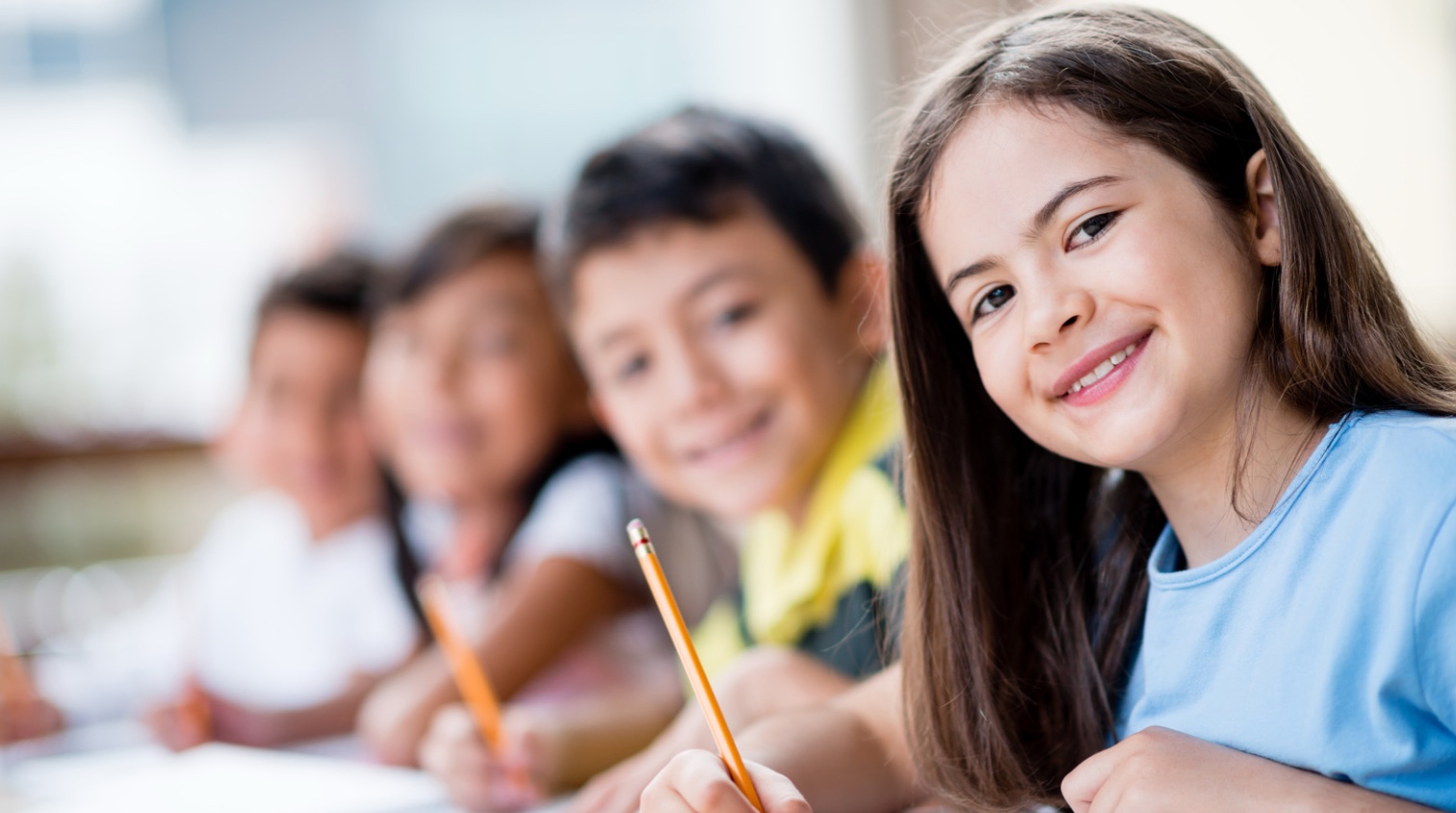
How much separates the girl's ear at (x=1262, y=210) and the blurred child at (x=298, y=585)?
0.95 metres

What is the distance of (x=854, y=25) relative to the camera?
5.44 feet

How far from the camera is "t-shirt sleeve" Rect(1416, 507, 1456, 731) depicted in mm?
406

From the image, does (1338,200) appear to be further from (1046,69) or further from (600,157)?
(600,157)

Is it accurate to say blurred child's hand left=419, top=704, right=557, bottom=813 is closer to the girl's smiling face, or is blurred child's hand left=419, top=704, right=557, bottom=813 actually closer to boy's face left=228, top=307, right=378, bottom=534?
the girl's smiling face

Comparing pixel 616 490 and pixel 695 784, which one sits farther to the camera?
pixel 616 490

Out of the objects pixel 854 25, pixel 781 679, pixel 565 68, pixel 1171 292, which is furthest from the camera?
pixel 565 68

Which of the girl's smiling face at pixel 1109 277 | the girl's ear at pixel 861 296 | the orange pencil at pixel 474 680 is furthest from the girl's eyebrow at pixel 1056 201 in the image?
the orange pencil at pixel 474 680

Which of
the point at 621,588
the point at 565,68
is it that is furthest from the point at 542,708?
the point at 565,68

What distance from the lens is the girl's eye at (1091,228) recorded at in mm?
480

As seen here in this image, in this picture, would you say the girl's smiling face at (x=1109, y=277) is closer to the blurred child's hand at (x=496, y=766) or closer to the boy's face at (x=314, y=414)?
the blurred child's hand at (x=496, y=766)

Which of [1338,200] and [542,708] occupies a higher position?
[1338,200]

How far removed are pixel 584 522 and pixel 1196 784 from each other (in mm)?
711

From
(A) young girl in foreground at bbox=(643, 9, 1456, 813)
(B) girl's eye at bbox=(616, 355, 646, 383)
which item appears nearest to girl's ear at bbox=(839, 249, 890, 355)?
(B) girl's eye at bbox=(616, 355, 646, 383)

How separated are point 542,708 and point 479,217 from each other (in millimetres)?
462
